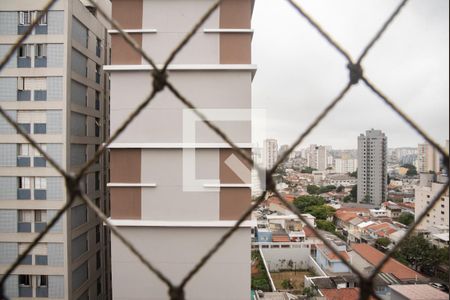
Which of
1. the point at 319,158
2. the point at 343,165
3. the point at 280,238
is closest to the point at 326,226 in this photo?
the point at 280,238

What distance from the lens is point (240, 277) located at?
4.14 feet

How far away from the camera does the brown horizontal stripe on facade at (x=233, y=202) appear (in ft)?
4.13

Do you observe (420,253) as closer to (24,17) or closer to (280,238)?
(280,238)

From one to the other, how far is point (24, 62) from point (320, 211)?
9291mm

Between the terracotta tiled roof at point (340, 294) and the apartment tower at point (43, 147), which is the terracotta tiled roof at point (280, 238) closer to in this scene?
the terracotta tiled roof at point (340, 294)

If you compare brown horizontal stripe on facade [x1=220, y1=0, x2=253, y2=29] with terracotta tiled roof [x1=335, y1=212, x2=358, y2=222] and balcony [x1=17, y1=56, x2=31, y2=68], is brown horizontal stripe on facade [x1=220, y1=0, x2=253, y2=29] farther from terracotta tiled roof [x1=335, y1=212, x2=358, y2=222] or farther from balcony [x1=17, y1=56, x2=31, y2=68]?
terracotta tiled roof [x1=335, y1=212, x2=358, y2=222]

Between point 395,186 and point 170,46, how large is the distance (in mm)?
7660

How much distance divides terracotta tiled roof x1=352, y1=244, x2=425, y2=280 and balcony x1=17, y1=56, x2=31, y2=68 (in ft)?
19.5

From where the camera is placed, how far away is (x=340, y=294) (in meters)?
5.26

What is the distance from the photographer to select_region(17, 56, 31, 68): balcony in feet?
9.35

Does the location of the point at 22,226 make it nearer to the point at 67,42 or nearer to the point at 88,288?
the point at 88,288

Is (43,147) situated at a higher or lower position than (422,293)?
higher

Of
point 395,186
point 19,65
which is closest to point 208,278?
point 19,65

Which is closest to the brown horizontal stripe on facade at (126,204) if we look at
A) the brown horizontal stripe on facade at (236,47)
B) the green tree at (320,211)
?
the brown horizontal stripe on facade at (236,47)
